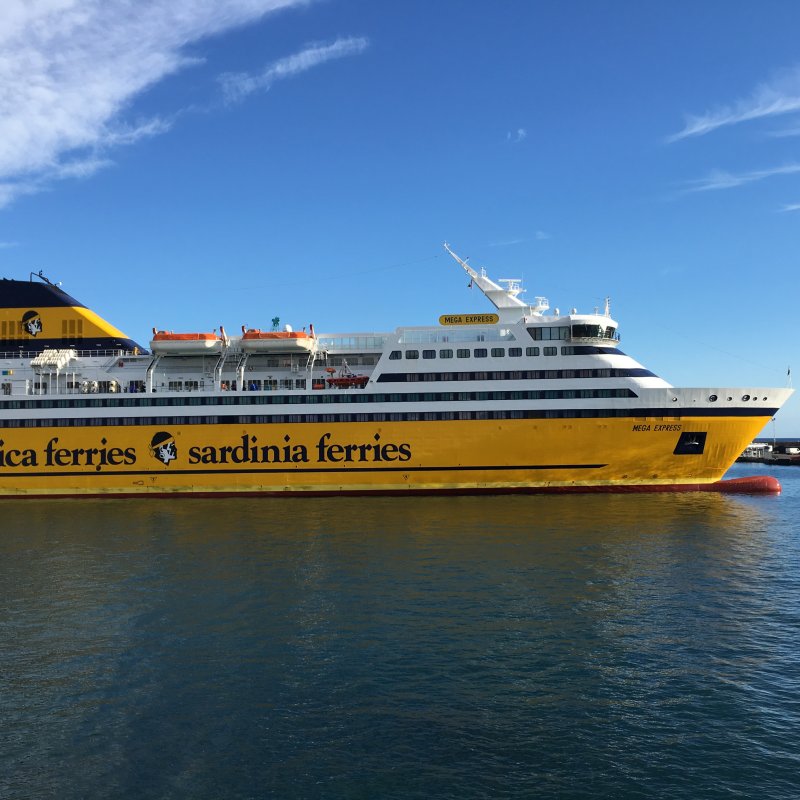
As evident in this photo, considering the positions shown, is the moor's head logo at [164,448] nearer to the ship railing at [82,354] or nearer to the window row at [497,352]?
the ship railing at [82,354]

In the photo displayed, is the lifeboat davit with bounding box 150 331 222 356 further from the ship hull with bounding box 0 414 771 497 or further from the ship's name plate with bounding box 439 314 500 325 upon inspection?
the ship's name plate with bounding box 439 314 500 325

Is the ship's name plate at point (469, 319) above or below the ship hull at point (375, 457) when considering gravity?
above

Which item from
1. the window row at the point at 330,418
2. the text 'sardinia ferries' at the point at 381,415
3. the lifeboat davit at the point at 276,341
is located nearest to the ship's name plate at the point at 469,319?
the text 'sardinia ferries' at the point at 381,415

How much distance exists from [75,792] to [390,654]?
5829 mm

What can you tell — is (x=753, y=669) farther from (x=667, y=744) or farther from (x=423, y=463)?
(x=423, y=463)

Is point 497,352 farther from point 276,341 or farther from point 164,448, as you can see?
point 164,448

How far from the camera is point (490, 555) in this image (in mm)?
20469

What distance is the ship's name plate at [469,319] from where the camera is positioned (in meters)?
38.5

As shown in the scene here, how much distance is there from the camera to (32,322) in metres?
44.0

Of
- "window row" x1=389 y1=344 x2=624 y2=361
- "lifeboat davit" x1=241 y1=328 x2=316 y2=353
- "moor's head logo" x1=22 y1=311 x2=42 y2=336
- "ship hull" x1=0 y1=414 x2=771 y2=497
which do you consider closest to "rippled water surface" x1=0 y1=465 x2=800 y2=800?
"ship hull" x1=0 y1=414 x2=771 y2=497

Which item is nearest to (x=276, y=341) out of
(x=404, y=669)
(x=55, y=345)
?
(x=55, y=345)

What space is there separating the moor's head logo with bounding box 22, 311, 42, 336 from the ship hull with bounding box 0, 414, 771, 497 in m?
8.08

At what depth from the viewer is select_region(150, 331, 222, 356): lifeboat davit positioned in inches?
1580

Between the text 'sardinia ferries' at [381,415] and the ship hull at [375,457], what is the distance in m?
0.08
